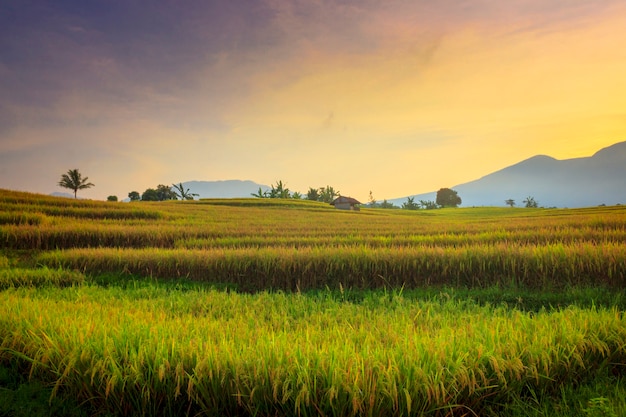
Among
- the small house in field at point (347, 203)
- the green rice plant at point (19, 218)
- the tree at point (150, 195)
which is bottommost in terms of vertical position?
the green rice plant at point (19, 218)

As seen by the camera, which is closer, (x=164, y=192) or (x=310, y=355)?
(x=310, y=355)

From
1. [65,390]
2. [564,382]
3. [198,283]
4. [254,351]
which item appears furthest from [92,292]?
[564,382]

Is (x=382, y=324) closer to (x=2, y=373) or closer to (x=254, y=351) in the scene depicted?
(x=254, y=351)

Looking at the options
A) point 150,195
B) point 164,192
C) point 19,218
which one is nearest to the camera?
point 19,218

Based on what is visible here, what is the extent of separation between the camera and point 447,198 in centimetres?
10688

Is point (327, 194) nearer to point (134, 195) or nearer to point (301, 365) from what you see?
point (134, 195)

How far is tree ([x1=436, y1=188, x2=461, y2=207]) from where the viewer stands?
10569 centimetres

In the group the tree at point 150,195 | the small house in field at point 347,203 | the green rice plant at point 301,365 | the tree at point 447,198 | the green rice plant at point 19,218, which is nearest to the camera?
the green rice plant at point 301,365

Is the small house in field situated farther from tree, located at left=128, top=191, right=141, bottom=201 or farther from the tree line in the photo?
tree, located at left=128, top=191, right=141, bottom=201

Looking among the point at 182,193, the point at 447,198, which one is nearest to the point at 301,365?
the point at 182,193

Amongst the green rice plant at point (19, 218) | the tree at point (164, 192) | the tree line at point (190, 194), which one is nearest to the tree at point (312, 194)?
the tree line at point (190, 194)

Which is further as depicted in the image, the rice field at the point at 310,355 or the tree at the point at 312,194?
the tree at the point at 312,194

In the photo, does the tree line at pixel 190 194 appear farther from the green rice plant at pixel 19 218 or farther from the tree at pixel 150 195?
the green rice plant at pixel 19 218

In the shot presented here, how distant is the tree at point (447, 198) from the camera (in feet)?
347
